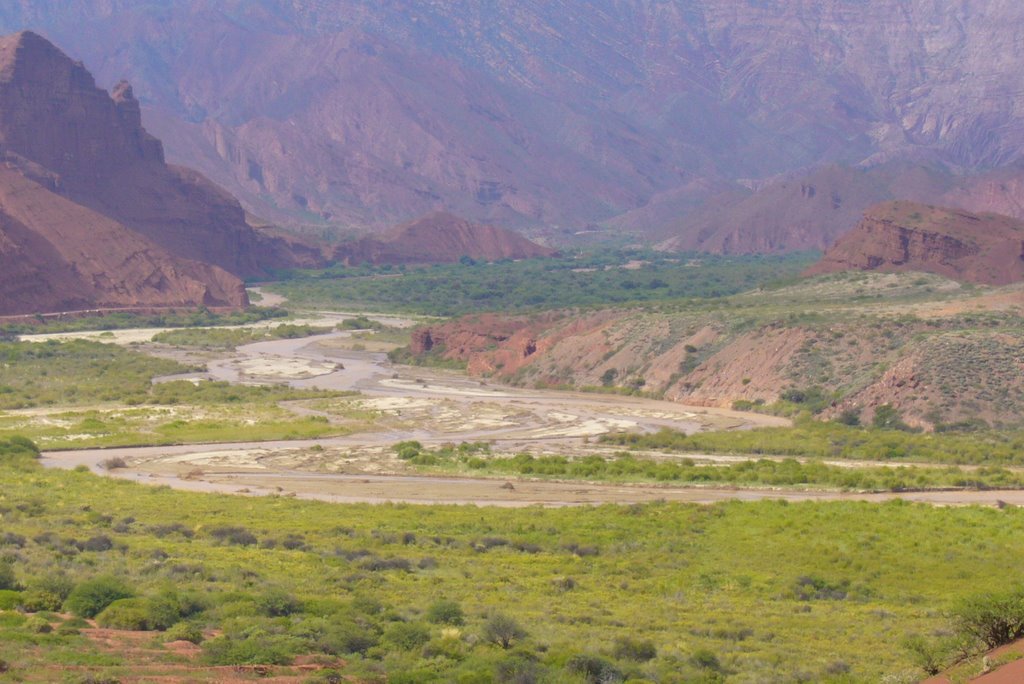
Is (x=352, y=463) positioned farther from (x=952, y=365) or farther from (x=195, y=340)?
(x=195, y=340)

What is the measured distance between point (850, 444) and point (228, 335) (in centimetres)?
8462

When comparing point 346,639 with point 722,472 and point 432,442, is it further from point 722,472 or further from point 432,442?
point 432,442

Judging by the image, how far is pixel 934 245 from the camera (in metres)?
154

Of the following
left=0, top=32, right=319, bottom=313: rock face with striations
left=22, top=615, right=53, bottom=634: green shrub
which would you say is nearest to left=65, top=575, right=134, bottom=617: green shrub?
left=22, top=615, right=53, bottom=634: green shrub

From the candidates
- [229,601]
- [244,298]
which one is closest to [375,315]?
[244,298]

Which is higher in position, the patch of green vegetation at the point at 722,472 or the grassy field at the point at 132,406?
the grassy field at the point at 132,406

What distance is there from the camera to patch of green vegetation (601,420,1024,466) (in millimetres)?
73062

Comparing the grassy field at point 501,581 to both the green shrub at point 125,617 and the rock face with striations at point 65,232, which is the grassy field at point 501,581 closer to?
the green shrub at point 125,617

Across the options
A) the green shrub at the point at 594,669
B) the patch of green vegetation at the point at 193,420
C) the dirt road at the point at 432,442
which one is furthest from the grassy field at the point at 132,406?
the green shrub at the point at 594,669

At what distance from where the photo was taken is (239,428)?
83438 millimetres

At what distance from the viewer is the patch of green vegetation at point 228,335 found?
472 ft

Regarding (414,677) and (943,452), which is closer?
(414,677)

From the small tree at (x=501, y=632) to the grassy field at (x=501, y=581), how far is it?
0.16 feet

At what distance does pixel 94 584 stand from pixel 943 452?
156 ft
